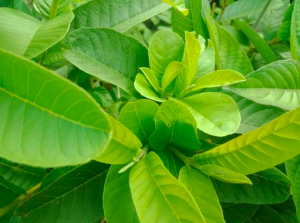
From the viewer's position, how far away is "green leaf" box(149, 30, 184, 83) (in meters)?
0.61

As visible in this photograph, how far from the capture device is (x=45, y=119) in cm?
36

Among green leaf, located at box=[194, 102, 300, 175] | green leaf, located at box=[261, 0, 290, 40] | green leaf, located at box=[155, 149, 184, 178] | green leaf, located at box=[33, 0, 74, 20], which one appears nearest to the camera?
green leaf, located at box=[194, 102, 300, 175]

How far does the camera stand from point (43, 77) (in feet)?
1.13

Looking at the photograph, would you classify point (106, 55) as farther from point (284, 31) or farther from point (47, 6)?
point (284, 31)

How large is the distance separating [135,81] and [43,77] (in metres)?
0.24

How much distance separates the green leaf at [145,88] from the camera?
567mm

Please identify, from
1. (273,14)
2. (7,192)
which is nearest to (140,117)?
(7,192)

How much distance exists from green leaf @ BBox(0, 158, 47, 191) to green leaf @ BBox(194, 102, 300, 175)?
39cm

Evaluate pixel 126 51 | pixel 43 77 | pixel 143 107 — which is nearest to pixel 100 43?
pixel 126 51

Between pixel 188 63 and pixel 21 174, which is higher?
pixel 188 63

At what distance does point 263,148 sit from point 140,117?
18 centimetres

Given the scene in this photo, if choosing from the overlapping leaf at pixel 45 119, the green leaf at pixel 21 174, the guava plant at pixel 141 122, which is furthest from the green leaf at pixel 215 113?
the green leaf at pixel 21 174

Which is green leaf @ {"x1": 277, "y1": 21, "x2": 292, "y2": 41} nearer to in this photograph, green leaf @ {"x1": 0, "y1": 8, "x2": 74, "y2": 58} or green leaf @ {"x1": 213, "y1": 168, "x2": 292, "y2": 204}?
green leaf @ {"x1": 213, "y1": 168, "x2": 292, "y2": 204}

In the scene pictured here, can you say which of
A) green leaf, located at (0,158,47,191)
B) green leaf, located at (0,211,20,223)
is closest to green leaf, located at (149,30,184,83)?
green leaf, located at (0,158,47,191)
